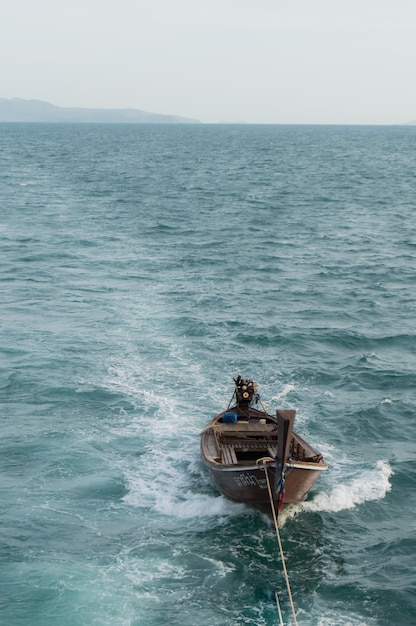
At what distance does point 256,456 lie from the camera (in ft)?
94.5

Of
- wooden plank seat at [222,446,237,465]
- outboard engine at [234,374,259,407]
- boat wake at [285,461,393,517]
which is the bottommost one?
boat wake at [285,461,393,517]

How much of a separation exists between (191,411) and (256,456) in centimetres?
640

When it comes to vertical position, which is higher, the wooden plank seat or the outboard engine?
the outboard engine

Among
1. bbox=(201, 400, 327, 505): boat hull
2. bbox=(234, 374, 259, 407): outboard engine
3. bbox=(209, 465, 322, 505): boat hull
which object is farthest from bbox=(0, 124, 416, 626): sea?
bbox=(234, 374, 259, 407): outboard engine

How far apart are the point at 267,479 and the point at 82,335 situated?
20.7 m

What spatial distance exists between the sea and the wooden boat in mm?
1130

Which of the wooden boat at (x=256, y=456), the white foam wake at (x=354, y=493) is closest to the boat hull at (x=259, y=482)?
the wooden boat at (x=256, y=456)

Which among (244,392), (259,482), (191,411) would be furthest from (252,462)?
(191,411)

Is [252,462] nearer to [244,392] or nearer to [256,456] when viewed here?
[256,456]

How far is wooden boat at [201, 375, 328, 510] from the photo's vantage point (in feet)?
80.6

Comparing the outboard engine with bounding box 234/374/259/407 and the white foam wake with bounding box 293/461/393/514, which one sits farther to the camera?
the outboard engine with bounding box 234/374/259/407

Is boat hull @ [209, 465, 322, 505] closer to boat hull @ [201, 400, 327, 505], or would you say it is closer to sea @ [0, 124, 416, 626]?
boat hull @ [201, 400, 327, 505]

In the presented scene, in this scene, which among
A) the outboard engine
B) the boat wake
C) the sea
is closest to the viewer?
the sea

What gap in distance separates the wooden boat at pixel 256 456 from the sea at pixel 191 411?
1.13 m
